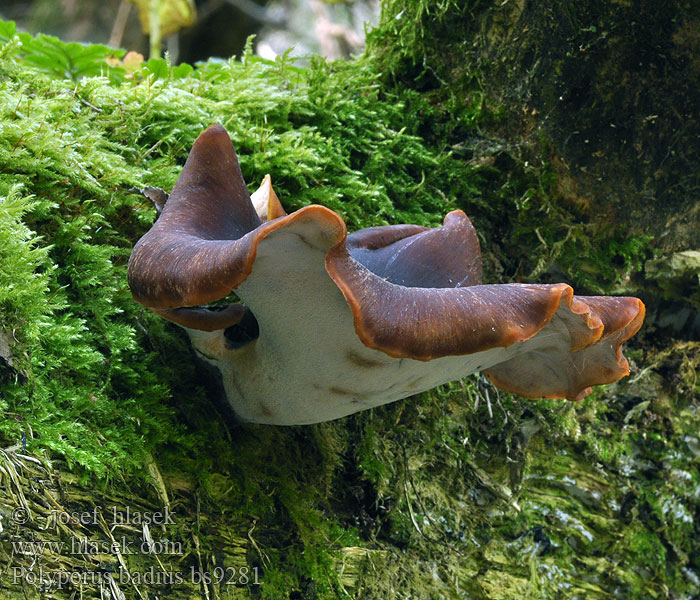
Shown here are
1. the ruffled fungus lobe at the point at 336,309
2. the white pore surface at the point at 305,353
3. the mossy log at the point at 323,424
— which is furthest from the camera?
the mossy log at the point at 323,424

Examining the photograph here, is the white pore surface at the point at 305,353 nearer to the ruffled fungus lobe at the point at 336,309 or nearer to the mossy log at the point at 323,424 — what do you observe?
the ruffled fungus lobe at the point at 336,309

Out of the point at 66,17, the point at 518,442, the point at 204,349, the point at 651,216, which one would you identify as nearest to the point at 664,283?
the point at 651,216

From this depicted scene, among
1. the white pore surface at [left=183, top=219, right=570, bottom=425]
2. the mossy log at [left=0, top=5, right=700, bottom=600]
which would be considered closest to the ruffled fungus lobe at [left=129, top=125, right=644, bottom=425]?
the white pore surface at [left=183, top=219, right=570, bottom=425]

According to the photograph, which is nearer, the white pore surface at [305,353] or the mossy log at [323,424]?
the white pore surface at [305,353]

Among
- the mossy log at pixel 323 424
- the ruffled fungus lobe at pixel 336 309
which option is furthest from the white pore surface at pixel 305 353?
the mossy log at pixel 323 424

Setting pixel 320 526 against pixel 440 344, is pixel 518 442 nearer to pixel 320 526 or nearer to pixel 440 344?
pixel 320 526

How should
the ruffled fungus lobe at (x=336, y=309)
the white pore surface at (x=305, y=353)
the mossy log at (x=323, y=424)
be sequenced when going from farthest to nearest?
the mossy log at (x=323, y=424), the white pore surface at (x=305, y=353), the ruffled fungus lobe at (x=336, y=309)
